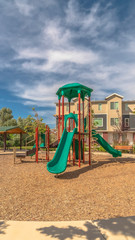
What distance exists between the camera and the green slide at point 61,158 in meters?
8.91

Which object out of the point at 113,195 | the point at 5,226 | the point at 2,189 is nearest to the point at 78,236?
the point at 5,226

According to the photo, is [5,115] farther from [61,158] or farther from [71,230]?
[71,230]

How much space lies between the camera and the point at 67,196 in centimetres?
645

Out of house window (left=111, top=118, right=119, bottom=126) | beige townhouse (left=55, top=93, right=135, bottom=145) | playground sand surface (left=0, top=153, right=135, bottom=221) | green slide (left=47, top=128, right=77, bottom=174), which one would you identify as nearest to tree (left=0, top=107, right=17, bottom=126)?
beige townhouse (left=55, top=93, right=135, bottom=145)

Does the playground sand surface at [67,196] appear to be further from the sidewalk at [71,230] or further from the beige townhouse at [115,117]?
the beige townhouse at [115,117]

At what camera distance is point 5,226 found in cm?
421

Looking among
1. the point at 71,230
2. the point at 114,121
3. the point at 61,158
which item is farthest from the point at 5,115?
the point at 71,230

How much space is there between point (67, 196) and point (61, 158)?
3474 mm

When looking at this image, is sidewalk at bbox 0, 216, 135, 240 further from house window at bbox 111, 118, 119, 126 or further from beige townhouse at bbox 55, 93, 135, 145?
house window at bbox 111, 118, 119, 126

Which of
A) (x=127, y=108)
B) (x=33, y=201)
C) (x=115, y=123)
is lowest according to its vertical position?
(x=33, y=201)

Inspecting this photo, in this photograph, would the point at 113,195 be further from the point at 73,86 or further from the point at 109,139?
the point at 109,139

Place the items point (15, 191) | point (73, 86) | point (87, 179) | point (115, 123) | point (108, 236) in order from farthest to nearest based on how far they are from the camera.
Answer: point (115, 123) < point (73, 86) < point (87, 179) < point (15, 191) < point (108, 236)

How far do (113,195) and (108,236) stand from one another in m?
2.86

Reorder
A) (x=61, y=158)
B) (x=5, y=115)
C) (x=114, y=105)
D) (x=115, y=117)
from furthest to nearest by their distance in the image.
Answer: (x=5, y=115)
(x=114, y=105)
(x=115, y=117)
(x=61, y=158)
